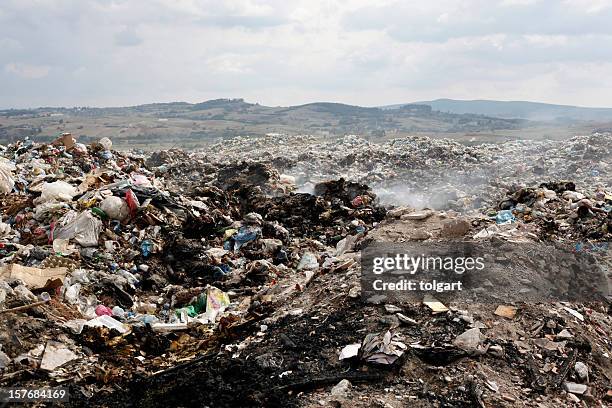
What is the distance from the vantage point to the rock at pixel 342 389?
3.10 metres

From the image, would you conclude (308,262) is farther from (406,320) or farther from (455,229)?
(406,320)

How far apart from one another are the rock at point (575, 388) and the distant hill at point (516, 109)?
345ft

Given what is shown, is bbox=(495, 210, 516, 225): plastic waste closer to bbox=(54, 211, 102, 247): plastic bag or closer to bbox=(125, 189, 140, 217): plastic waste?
bbox=(125, 189, 140, 217): plastic waste

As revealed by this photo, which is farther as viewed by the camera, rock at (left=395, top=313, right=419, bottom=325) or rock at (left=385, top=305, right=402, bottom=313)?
rock at (left=385, top=305, right=402, bottom=313)

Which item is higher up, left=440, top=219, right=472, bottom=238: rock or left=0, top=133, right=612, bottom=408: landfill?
left=440, top=219, right=472, bottom=238: rock

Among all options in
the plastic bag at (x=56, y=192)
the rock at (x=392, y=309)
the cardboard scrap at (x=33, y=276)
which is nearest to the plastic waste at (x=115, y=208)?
the plastic bag at (x=56, y=192)

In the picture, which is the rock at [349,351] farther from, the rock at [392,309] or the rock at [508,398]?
the rock at [508,398]

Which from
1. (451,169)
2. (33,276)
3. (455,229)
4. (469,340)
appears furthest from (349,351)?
(451,169)

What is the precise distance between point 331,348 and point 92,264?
11.4 feet

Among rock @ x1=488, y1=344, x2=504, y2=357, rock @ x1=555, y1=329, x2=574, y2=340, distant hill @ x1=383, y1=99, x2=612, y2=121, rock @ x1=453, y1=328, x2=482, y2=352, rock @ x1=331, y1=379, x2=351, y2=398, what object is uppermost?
distant hill @ x1=383, y1=99, x2=612, y2=121

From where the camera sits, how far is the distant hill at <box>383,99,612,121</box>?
10507 cm

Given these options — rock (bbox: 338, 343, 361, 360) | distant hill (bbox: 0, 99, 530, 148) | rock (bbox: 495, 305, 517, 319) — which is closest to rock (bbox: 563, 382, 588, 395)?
rock (bbox: 495, 305, 517, 319)

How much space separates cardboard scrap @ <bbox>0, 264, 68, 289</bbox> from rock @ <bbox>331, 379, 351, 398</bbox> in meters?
3.13

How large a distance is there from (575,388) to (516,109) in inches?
5619
